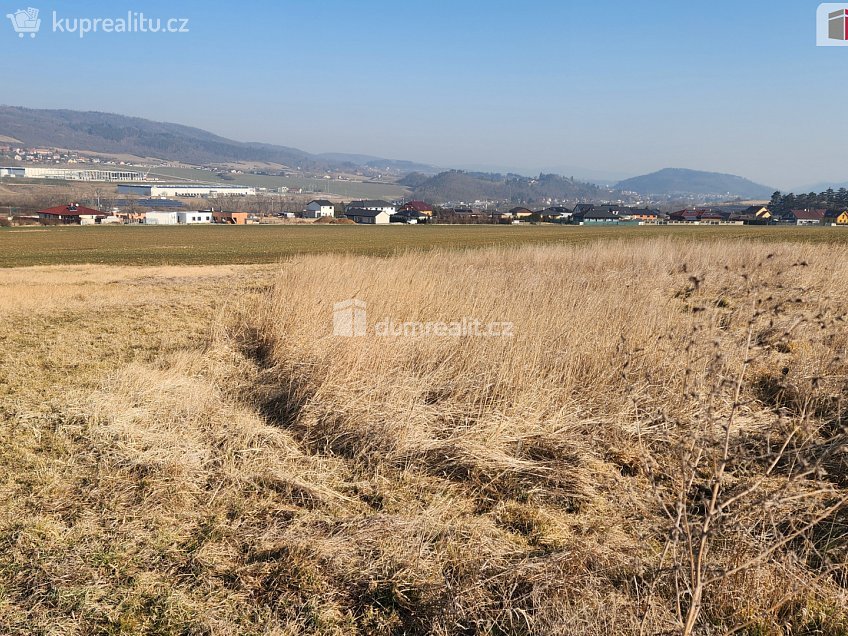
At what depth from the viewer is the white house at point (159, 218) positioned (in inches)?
3750

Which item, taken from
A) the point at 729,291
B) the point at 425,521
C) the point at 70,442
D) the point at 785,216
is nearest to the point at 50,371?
the point at 70,442

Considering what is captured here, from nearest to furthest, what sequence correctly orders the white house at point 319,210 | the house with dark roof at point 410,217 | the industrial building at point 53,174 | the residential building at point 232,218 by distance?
the residential building at point 232,218 → the house with dark roof at point 410,217 → the white house at point 319,210 → the industrial building at point 53,174

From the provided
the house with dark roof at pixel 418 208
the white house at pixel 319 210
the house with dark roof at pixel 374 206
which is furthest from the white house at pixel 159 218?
the house with dark roof at pixel 418 208

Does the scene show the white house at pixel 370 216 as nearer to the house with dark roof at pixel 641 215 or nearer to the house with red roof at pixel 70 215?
the house with red roof at pixel 70 215

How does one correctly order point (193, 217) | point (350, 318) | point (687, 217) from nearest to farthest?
point (350, 318) < point (193, 217) < point (687, 217)

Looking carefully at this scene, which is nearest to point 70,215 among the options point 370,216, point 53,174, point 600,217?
point 370,216

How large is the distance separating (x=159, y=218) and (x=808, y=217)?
116m

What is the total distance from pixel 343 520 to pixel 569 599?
6.00 feet

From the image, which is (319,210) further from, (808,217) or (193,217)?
(808,217)

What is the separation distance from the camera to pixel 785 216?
102m

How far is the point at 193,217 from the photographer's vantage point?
10100 centimetres

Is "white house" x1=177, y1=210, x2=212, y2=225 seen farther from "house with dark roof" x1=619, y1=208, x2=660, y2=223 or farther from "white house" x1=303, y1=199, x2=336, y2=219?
"house with dark roof" x1=619, y1=208, x2=660, y2=223
